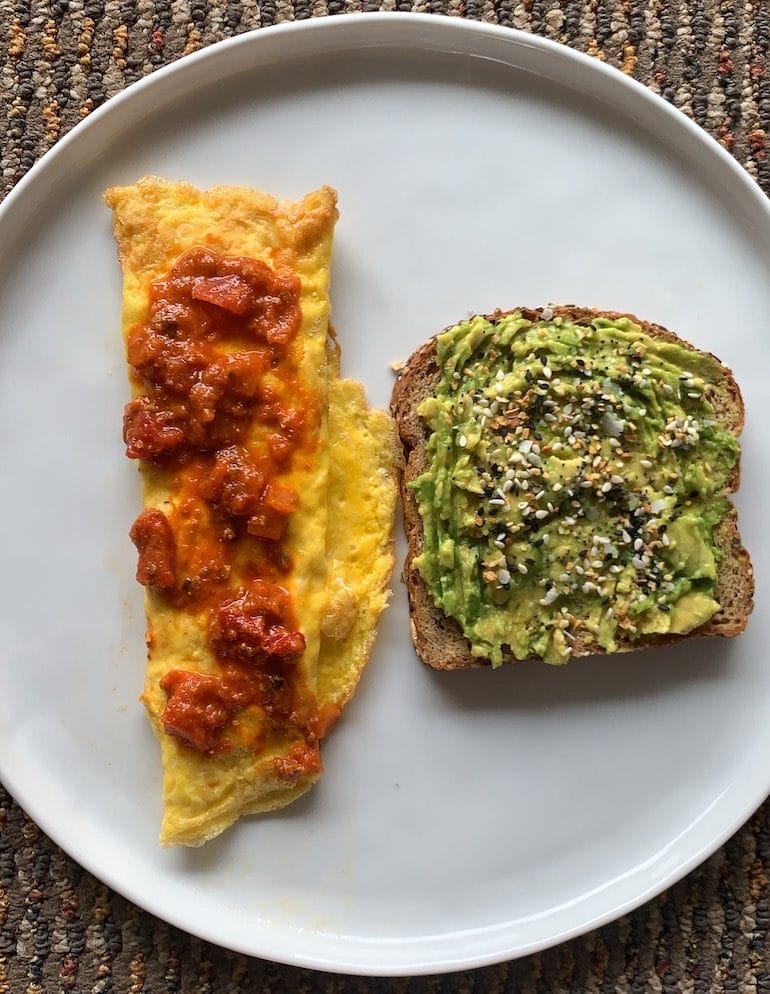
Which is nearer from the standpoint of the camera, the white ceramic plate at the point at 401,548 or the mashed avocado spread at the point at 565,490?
the mashed avocado spread at the point at 565,490

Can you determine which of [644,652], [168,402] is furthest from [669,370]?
[168,402]

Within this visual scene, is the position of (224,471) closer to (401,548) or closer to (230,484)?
(230,484)

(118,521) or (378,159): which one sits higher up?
(378,159)

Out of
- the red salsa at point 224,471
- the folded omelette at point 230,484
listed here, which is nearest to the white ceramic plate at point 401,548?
the folded omelette at point 230,484

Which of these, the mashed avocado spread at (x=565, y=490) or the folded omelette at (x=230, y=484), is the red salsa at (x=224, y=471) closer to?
the folded omelette at (x=230, y=484)

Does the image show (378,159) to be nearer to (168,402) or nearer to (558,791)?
(168,402)

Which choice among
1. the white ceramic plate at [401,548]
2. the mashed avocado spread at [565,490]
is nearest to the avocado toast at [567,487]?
the mashed avocado spread at [565,490]

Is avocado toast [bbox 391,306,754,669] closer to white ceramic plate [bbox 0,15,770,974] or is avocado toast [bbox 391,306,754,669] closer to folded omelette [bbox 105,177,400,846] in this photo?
white ceramic plate [bbox 0,15,770,974]

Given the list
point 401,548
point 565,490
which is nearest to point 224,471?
point 401,548
